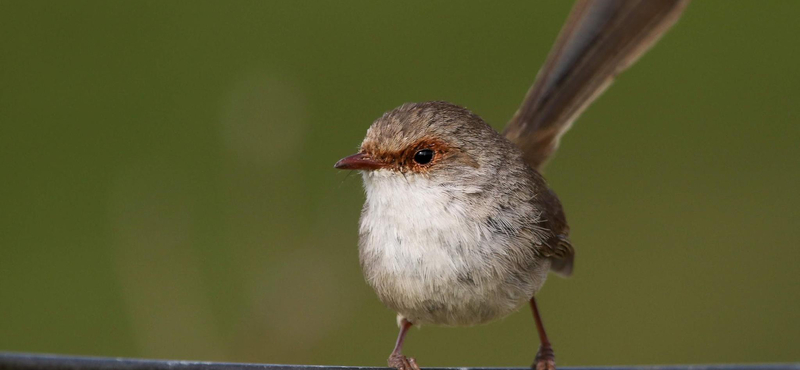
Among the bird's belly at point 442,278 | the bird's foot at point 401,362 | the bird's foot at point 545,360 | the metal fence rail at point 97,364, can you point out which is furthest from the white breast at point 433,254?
the metal fence rail at point 97,364

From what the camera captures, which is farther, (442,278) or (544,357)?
(544,357)

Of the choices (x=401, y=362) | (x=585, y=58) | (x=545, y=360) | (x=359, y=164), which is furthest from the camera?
(x=585, y=58)

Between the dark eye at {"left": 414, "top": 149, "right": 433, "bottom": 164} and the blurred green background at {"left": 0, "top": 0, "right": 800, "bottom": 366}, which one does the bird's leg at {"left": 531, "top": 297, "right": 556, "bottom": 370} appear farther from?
the dark eye at {"left": 414, "top": 149, "right": 433, "bottom": 164}

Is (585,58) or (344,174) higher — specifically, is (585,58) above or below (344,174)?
above

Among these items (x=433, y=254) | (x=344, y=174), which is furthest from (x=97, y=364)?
(x=344, y=174)

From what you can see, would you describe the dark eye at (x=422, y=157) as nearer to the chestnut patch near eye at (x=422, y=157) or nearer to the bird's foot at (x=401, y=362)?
the chestnut patch near eye at (x=422, y=157)

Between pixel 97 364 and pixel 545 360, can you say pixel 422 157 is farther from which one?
pixel 97 364

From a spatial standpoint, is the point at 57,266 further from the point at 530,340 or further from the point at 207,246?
the point at 530,340
